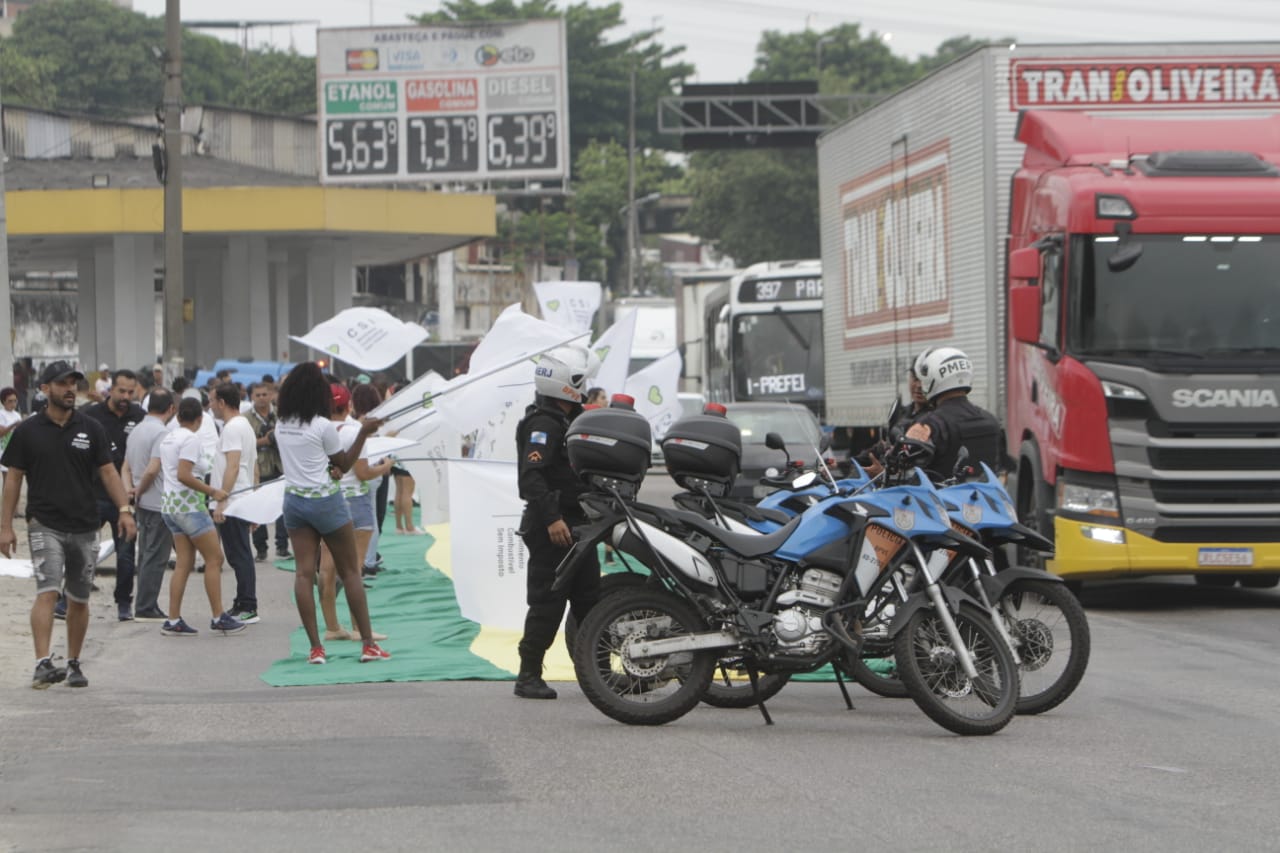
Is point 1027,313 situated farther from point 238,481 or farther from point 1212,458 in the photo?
point 238,481

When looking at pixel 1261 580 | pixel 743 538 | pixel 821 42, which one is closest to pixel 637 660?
pixel 743 538

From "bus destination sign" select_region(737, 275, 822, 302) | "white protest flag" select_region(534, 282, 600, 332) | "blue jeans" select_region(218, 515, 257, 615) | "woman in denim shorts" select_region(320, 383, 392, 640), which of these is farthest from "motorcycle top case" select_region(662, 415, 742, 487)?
"bus destination sign" select_region(737, 275, 822, 302)

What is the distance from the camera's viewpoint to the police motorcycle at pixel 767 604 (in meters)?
9.06

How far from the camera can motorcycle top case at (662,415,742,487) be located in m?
9.67

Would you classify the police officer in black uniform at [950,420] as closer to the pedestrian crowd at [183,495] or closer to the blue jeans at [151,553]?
the pedestrian crowd at [183,495]

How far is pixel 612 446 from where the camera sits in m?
9.48

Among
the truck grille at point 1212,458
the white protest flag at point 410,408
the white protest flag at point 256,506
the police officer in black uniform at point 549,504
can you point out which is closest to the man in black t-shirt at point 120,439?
the white protest flag at point 256,506

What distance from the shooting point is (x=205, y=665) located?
40.9 feet

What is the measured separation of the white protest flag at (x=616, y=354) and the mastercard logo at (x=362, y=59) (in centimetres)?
2816

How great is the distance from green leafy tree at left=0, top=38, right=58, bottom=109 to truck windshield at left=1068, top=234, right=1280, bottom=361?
81.0 m

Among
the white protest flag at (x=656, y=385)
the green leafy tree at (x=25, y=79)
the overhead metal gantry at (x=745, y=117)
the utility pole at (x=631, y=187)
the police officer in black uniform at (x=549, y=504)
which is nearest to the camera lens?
the police officer in black uniform at (x=549, y=504)

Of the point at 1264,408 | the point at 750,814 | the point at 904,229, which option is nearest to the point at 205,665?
the point at 750,814

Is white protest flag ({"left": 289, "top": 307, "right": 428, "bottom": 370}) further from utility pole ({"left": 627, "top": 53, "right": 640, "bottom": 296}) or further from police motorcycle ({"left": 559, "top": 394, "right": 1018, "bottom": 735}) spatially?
utility pole ({"left": 627, "top": 53, "right": 640, "bottom": 296})

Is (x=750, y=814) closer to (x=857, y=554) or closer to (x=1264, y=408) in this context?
(x=857, y=554)
